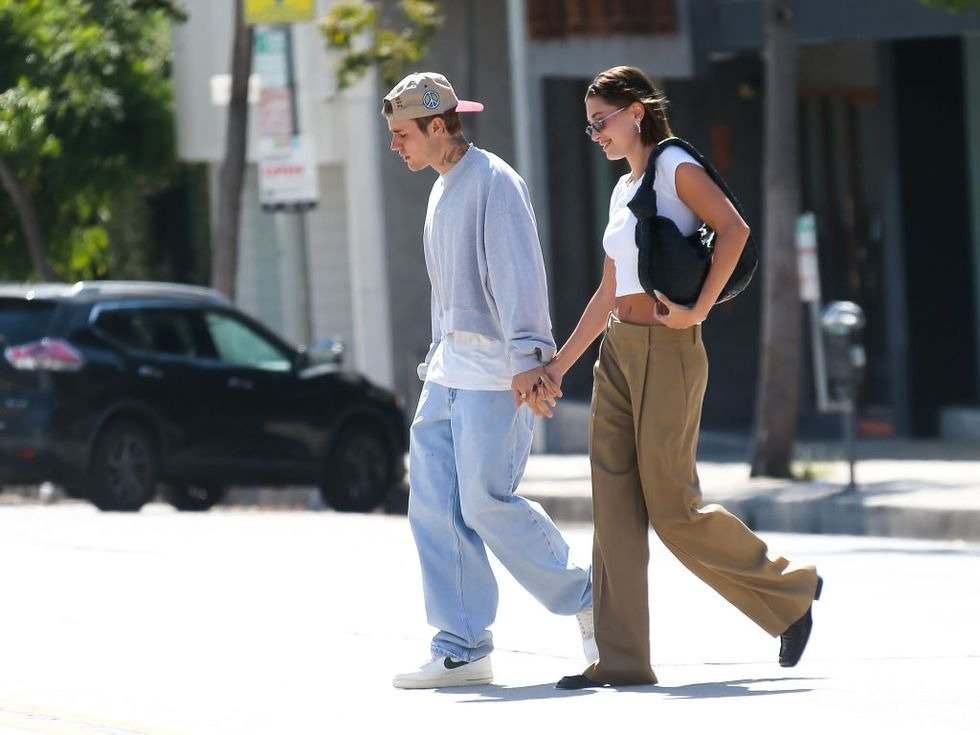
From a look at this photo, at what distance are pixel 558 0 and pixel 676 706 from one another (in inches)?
556

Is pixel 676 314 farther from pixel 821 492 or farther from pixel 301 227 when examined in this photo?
pixel 301 227

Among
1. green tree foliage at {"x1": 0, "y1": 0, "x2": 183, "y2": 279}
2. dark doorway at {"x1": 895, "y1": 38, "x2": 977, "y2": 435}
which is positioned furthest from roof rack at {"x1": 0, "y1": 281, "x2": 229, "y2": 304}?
dark doorway at {"x1": 895, "y1": 38, "x2": 977, "y2": 435}

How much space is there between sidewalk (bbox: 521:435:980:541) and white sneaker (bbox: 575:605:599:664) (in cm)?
633

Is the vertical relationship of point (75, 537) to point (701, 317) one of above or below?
below

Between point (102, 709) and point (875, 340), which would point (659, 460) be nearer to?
point (102, 709)

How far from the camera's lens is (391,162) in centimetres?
2378

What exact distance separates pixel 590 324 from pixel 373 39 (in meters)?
14.0

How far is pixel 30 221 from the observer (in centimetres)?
2272

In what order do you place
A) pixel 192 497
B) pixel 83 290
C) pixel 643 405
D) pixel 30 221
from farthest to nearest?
pixel 30 221 < pixel 192 497 < pixel 83 290 < pixel 643 405

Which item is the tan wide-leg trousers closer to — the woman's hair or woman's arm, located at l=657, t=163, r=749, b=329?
woman's arm, located at l=657, t=163, r=749, b=329

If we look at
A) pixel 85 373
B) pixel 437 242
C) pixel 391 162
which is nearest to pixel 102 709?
pixel 437 242

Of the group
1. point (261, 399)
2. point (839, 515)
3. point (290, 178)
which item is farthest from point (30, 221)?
point (839, 515)

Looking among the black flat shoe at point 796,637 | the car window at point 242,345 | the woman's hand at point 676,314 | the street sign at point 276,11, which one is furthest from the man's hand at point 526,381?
the street sign at point 276,11

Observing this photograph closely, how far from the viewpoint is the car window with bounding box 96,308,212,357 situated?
51.4 ft
